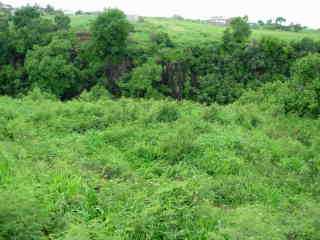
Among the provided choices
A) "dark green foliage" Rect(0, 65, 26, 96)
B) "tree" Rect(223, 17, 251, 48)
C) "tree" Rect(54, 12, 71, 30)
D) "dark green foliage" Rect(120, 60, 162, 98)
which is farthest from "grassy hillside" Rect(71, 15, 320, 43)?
"dark green foliage" Rect(0, 65, 26, 96)

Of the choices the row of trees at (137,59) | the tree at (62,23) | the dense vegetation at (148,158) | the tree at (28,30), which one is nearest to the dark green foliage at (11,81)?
the row of trees at (137,59)

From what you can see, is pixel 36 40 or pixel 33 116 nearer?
pixel 33 116

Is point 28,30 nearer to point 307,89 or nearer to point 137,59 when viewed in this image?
point 137,59

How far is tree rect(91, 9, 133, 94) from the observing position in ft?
67.7

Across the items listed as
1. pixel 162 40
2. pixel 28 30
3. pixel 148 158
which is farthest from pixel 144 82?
pixel 148 158

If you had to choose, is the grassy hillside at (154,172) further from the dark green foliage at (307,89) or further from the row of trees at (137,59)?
the row of trees at (137,59)

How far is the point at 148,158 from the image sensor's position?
914cm

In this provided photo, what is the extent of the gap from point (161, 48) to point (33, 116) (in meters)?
12.3

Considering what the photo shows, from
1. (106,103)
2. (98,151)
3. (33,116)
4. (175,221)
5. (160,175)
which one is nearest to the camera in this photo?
(175,221)

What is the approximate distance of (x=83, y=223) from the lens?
582cm

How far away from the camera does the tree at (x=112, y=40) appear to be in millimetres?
20641

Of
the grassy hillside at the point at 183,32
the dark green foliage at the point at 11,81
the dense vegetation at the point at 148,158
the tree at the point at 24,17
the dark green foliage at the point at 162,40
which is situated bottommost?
→ the dark green foliage at the point at 11,81

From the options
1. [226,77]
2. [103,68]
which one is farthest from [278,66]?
→ [103,68]

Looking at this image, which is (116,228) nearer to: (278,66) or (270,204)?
(270,204)
